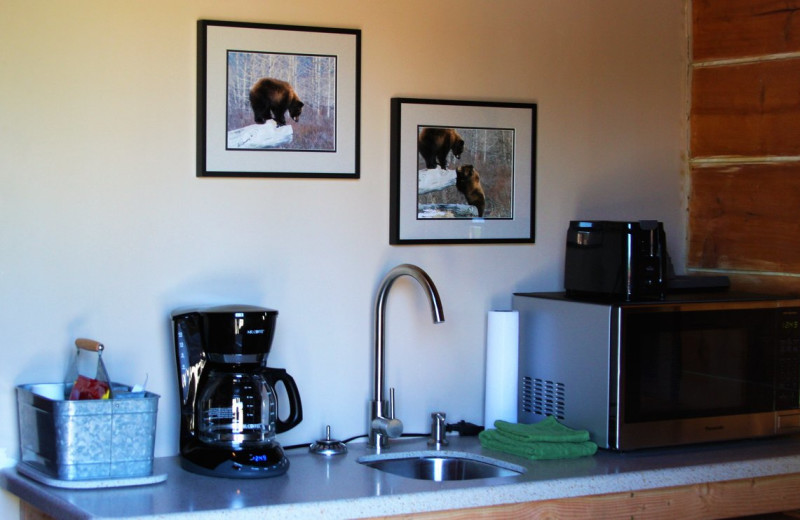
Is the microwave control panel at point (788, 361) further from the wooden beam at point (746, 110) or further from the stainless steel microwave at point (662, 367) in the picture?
the wooden beam at point (746, 110)

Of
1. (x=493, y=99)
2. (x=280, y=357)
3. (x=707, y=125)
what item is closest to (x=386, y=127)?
(x=493, y=99)

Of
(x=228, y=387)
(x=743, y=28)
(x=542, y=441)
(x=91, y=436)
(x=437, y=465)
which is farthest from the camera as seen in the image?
(x=743, y=28)

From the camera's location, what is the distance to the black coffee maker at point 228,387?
2234 mm

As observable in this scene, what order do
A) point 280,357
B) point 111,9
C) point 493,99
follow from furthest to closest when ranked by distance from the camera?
point 493,99 → point 280,357 → point 111,9

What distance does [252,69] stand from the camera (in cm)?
243

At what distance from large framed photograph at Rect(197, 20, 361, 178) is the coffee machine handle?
0.49 meters

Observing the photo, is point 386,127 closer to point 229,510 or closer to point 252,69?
point 252,69

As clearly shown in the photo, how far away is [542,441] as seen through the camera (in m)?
2.42

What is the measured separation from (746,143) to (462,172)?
0.85m

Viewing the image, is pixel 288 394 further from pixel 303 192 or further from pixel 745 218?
pixel 745 218

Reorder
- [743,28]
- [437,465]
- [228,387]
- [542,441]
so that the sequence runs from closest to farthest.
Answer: [228,387] → [542,441] → [437,465] → [743,28]

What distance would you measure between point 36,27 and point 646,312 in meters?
1.56

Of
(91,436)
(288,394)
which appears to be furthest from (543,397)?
(91,436)

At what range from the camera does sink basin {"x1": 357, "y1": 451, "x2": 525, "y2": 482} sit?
96.6 inches
